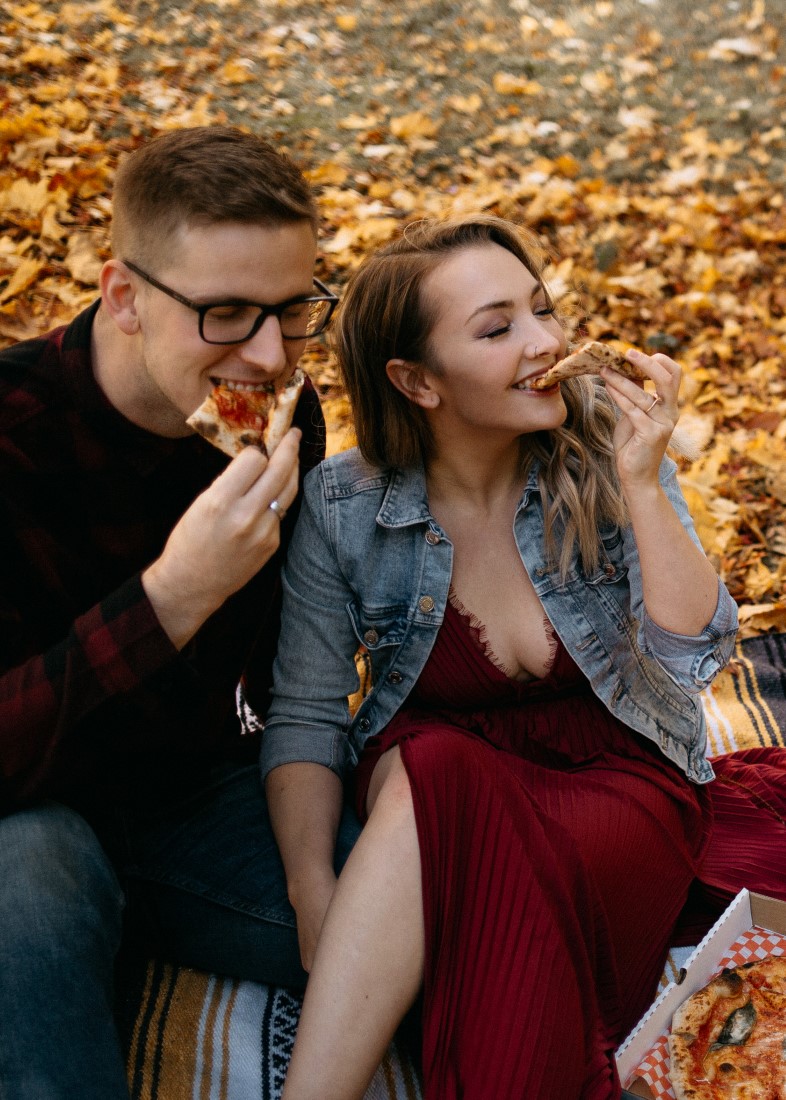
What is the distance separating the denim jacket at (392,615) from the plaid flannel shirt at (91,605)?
0.13m

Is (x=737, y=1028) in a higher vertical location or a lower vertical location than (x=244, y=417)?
lower

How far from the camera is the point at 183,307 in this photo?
214cm

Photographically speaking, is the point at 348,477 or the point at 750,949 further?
the point at 348,477

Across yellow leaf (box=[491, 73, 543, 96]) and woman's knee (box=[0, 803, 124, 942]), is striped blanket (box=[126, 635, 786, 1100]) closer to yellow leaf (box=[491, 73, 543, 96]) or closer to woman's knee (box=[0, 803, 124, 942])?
woman's knee (box=[0, 803, 124, 942])

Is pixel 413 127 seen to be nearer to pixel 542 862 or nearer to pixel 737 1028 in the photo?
pixel 542 862

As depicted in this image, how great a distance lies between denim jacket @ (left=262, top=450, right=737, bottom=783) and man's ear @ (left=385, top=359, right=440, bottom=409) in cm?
21

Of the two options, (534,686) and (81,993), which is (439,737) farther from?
(81,993)

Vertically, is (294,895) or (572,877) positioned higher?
(572,877)

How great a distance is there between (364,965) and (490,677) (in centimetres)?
78

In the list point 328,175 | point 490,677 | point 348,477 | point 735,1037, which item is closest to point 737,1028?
point 735,1037

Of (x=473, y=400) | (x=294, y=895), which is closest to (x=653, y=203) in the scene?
(x=473, y=400)

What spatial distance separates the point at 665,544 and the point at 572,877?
752mm

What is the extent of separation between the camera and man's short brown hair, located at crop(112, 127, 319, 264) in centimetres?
215

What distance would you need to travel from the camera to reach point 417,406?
2.70m
